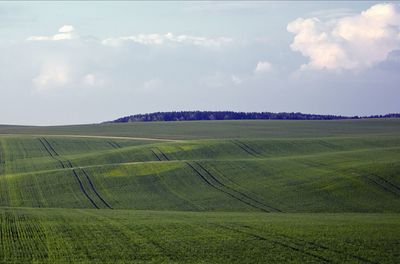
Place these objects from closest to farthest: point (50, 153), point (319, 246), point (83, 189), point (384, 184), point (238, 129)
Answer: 1. point (319, 246)
2. point (384, 184)
3. point (83, 189)
4. point (50, 153)
5. point (238, 129)

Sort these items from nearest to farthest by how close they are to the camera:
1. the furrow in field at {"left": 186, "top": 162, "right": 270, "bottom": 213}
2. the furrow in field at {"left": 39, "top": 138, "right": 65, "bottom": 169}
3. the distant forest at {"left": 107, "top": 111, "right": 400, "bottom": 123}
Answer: the furrow in field at {"left": 186, "top": 162, "right": 270, "bottom": 213} → the furrow in field at {"left": 39, "top": 138, "right": 65, "bottom": 169} → the distant forest at {"left": 107, "top": 111, "right": 400, "bottom": 123}

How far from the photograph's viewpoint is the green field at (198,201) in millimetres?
23938

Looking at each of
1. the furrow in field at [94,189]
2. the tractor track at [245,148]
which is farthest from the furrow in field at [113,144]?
the furrow in field at [94,189]

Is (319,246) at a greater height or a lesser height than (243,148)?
lesser

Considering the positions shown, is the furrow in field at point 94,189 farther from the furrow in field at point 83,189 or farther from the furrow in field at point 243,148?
the furrow in field at point 243,148

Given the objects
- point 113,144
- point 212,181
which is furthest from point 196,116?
point 212,181

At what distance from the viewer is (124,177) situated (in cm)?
5012

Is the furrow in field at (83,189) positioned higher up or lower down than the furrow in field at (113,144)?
lower down

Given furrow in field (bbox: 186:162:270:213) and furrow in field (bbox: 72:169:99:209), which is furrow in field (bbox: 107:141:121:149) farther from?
furrow in field (bbox: 72:169:99:209)

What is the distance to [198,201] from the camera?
141ft

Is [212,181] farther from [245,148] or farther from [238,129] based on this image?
[238,129]

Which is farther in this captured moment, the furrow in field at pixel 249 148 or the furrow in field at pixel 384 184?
the furrow in field at pixel 249 148

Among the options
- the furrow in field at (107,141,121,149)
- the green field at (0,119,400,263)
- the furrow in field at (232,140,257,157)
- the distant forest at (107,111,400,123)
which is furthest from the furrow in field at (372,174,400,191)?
the distant forest at (107,111,400,123)

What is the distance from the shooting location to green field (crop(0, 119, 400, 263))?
2394cm
